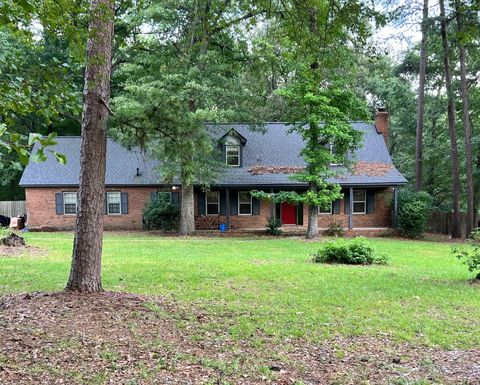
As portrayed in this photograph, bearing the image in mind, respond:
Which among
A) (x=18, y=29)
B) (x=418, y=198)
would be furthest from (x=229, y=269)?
(x=418, y=198)

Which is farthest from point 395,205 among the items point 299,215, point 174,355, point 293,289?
point 174,355

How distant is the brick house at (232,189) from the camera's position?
24156 millimetres

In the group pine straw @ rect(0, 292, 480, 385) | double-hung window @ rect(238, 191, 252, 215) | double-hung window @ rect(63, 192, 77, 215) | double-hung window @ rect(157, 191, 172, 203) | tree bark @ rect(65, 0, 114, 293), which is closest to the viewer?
pine straw @ rect(0, 292, 480, 385)

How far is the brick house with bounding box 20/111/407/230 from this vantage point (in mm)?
24156

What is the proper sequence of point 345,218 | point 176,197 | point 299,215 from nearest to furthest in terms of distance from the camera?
point 345,218 < point 176,197 < point 299,215

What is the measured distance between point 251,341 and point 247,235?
17708 millimetres

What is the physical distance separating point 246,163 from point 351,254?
13763 millimetres

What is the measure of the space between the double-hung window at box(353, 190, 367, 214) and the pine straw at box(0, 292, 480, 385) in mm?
20179

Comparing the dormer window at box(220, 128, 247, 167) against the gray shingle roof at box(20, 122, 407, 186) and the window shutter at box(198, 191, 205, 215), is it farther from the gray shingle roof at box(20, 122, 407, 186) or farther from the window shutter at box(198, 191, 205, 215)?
the window shutter at box(198, 191, 205, 215)

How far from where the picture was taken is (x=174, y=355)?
177 inches

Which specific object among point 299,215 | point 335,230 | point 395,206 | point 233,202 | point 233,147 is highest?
point 233,147

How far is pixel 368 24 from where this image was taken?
5859 mm

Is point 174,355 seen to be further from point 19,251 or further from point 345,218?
point 345,218

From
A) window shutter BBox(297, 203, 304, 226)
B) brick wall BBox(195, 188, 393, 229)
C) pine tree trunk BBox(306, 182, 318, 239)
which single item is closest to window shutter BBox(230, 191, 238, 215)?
brick wall BBox(195, 188, 393, 229)
